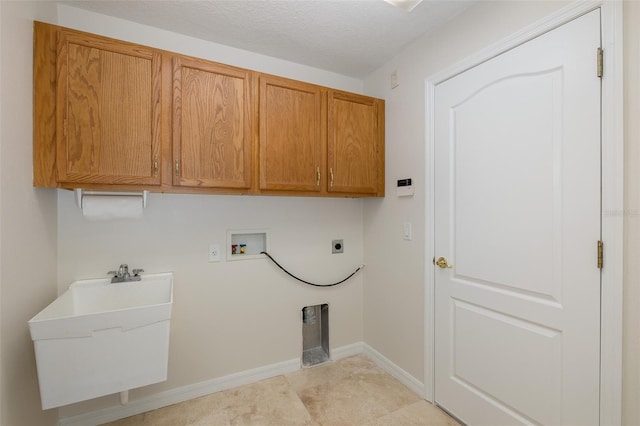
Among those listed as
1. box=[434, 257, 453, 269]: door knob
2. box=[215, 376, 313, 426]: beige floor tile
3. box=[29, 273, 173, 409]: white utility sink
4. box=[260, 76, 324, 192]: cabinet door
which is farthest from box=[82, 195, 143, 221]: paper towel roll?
box=[434, 257, 453, 269]: door knob

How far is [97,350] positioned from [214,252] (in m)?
0.90

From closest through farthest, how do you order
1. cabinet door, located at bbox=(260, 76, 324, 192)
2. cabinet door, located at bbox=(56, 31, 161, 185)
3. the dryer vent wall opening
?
cabinet door, located at bbox=(56, 31, 161, 185) < cabinet door, located at bbox=(260, 76, 324, 192) < the dryer vent wall opening

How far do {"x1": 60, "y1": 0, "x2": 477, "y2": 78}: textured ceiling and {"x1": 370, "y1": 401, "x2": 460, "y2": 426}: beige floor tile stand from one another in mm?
2524

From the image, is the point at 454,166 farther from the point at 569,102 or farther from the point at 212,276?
the point at 212,276

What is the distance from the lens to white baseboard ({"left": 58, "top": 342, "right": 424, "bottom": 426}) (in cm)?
172

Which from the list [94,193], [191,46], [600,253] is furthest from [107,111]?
[600,253]

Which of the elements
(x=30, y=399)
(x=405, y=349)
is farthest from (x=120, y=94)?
(x=405, y=349)

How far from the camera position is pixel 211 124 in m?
1.70

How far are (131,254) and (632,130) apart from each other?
8.55ft

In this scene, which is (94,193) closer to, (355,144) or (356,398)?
(355,144)

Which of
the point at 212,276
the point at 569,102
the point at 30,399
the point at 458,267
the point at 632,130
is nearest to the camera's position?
the point at 632,130

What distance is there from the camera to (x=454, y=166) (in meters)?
1.75

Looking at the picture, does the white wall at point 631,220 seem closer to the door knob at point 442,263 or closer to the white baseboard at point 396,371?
the door knob at point 442,263

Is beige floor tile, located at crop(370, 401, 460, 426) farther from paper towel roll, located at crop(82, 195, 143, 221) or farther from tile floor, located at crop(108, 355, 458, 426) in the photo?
paper towel roll, located at crop(82, 195, 143, 221)
